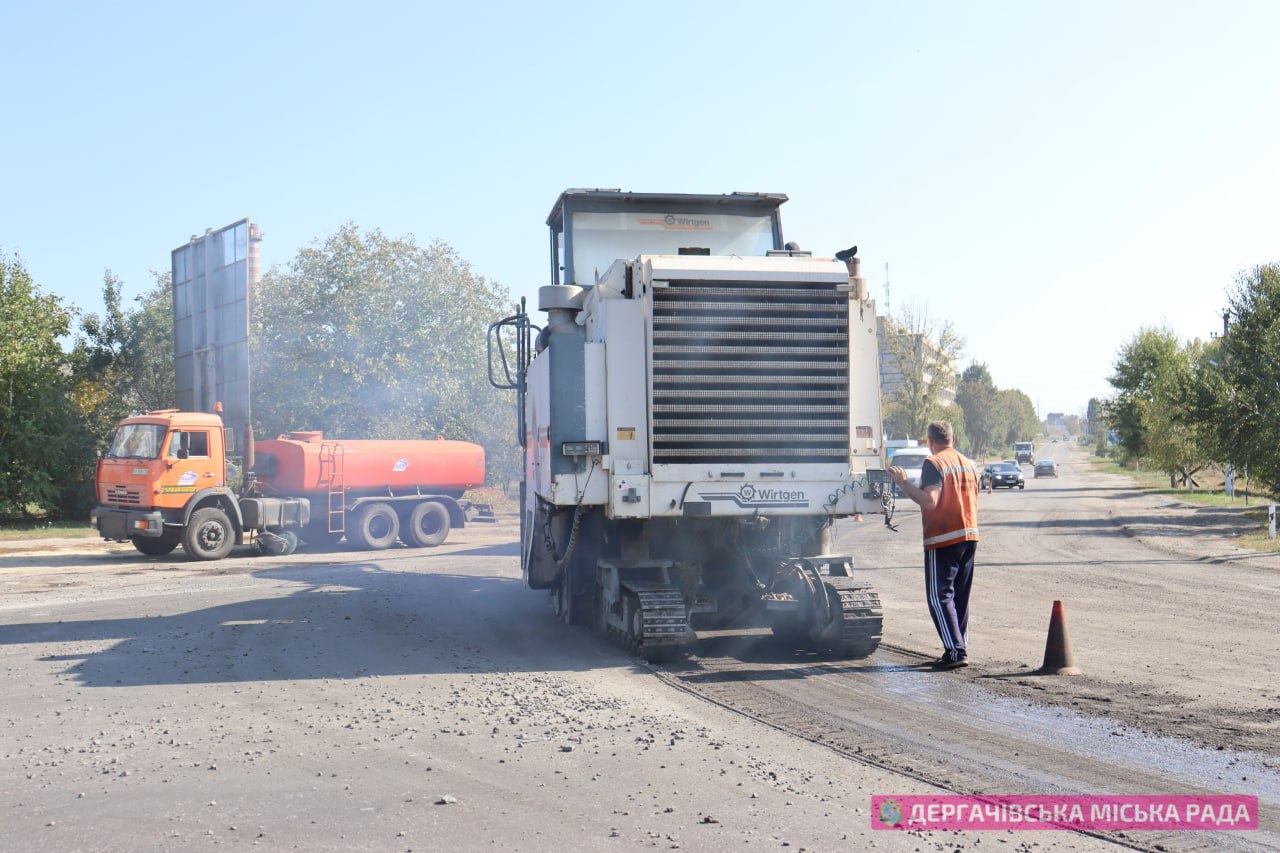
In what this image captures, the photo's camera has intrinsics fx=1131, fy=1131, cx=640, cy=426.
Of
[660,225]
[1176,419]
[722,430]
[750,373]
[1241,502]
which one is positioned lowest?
[1241,502]

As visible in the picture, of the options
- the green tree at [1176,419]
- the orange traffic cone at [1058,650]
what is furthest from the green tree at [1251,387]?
the orange traffic cone at [1058,650]

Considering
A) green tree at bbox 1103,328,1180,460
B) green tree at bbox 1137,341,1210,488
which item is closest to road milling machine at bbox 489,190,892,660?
green tree at bbox 1137,341,1210,488

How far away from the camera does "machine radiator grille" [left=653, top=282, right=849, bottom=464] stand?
934 cm

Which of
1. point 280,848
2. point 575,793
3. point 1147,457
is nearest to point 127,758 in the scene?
point 280,848

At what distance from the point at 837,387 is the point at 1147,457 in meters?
50.3

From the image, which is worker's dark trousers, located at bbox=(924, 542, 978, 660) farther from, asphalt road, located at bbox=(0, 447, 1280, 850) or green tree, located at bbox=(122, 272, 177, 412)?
green tree, located at bbox=(122, 272, 177, 412)

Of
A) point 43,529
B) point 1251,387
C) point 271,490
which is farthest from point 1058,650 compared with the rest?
point 43,529

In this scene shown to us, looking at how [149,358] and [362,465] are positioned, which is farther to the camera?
[149,358]

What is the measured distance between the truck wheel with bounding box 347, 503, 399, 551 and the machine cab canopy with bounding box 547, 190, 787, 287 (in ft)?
46.6

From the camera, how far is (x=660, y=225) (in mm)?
11484

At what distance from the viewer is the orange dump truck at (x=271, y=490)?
21.8 m

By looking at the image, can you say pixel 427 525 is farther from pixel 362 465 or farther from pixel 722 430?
pixel 722 430

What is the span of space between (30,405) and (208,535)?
12.1 m

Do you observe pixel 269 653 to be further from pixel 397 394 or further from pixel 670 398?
pixel 397 394
